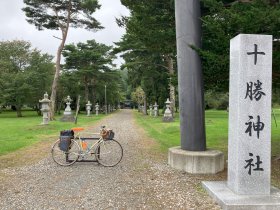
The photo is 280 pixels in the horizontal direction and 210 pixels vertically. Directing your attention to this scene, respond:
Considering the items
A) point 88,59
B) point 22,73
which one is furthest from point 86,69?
point 22,73

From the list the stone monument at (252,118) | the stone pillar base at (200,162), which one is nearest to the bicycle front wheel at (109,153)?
the stone pillar base at (200,162)

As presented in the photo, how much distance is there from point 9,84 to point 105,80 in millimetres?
11911

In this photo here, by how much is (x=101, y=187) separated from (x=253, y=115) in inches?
110

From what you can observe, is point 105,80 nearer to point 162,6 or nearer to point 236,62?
point 162,6

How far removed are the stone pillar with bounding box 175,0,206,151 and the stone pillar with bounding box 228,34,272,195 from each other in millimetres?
2278

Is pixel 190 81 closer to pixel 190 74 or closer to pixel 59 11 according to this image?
pixel 190 74

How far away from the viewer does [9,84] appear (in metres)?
37.8

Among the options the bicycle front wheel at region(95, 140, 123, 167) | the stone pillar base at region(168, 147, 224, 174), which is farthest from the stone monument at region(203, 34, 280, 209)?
the bicycle front wheel at region(95, 140, 123, 167)

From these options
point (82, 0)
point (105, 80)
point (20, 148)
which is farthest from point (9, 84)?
point (20, 148)

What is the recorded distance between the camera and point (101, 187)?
225 inches

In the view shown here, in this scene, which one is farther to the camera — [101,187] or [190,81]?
[190,81]

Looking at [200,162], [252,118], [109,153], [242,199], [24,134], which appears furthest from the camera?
[24,134]

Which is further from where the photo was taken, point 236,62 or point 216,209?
point 236,62

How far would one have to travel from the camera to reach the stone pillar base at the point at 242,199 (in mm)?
4426
